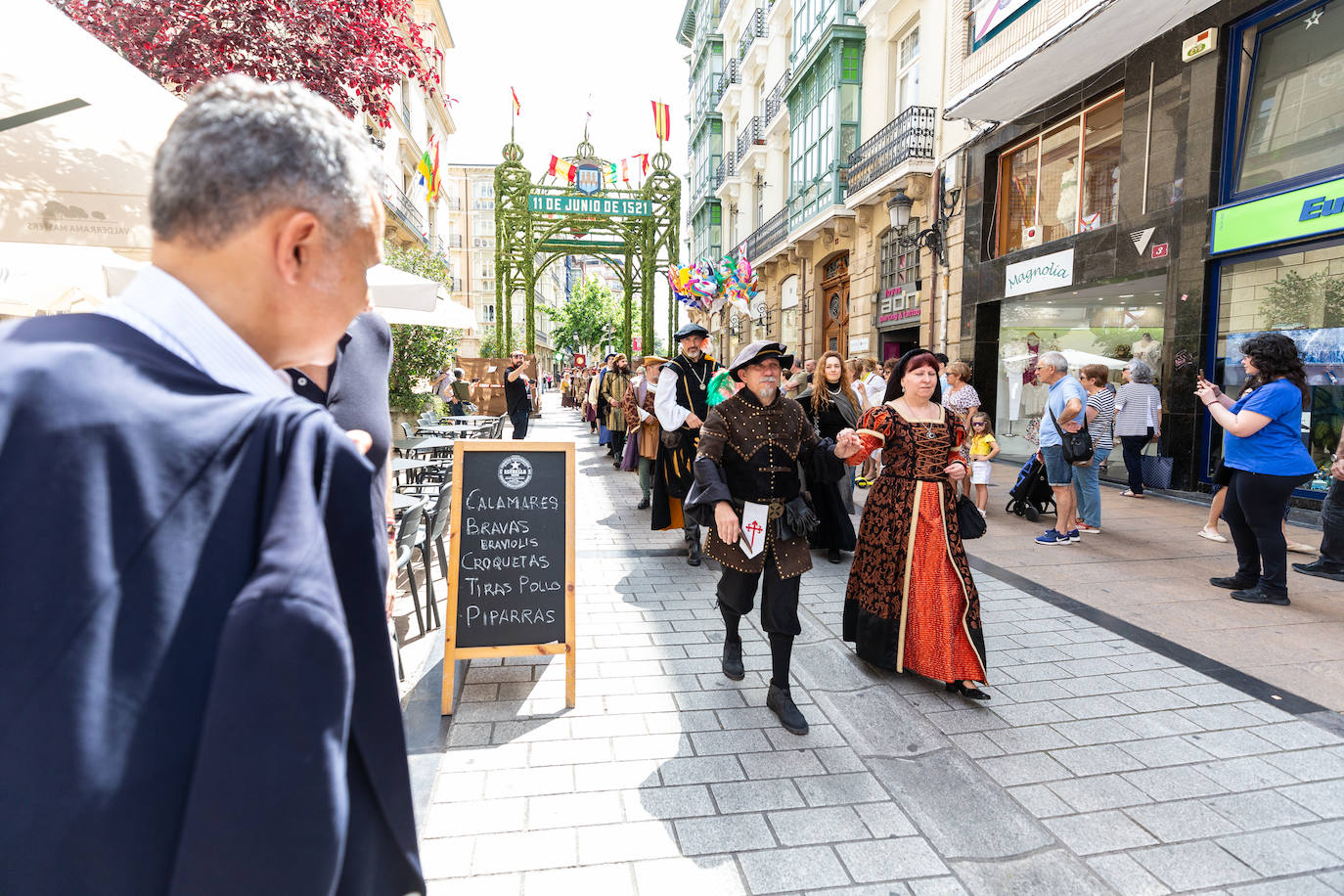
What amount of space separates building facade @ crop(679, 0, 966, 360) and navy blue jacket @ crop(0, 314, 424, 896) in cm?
→ 1449

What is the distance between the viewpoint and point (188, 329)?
0.85 meters

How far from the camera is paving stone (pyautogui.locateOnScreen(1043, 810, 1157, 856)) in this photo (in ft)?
8.79

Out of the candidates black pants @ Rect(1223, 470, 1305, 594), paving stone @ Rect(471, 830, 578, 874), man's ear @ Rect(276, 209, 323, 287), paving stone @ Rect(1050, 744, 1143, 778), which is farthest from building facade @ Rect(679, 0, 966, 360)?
man's ear @ Rect(276, 209, 323, 287)

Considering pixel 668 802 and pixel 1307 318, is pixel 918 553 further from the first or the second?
pixel 1307 318

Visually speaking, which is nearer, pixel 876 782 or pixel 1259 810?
pixel 1259 810

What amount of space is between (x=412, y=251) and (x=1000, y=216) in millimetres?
10430

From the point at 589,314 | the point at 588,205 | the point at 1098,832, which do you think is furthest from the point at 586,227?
the point at 589,314

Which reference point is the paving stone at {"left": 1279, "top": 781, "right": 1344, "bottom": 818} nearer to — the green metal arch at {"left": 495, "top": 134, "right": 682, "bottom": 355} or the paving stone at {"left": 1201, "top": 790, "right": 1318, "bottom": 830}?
the paving stone at {"left": 1201, "top": 790, "right": 1318, "bottom": 830}

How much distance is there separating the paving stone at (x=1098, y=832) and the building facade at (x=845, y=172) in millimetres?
12371

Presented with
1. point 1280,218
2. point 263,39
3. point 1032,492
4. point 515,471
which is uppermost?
point 263,39

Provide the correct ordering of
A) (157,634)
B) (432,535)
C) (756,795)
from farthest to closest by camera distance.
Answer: (432,535)
(756,795)
(157,634)

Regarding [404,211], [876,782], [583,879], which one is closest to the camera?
[583,879]

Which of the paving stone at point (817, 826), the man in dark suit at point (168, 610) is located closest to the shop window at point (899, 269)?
the paving stone at point (817, 826)

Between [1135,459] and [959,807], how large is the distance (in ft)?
28.1
